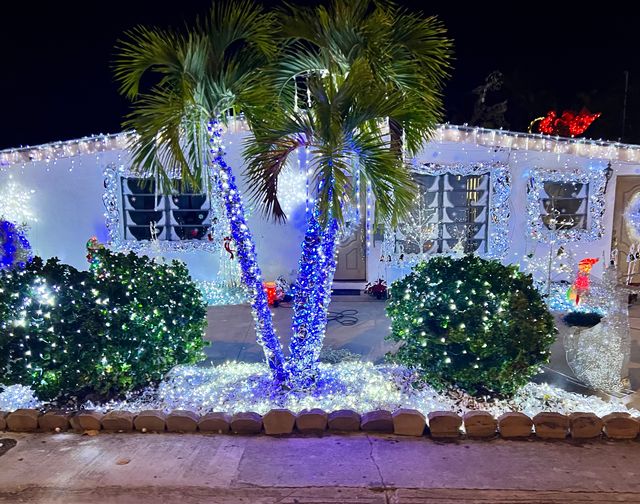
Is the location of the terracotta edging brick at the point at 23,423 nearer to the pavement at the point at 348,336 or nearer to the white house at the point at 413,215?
the pavement at the point at 348,336

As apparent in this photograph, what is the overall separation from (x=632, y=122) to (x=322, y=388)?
16.5m

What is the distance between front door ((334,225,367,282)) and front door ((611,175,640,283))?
4.63 m

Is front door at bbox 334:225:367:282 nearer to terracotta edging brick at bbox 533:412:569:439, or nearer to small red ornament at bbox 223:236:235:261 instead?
small red ornament at bbox 223:236:235:261

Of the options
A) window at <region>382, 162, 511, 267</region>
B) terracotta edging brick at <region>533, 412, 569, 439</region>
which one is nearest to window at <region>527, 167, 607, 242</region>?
window at <region>382, 162, 511, 267</region>

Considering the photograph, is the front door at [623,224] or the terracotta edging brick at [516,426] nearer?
the terracotta edging brick at [516,426]

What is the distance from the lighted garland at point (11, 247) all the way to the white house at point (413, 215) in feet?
0.98

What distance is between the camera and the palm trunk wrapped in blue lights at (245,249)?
4441mm

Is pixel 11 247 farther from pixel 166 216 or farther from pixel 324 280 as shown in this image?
pixel 324 280

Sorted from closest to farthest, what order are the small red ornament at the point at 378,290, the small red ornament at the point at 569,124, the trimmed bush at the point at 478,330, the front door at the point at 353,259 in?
the trimmed bush at the point at 478,330 < the small red ornament at the point at 378,290 < the front door at the point at 353,259 < the small red ornament at the point at 569,124

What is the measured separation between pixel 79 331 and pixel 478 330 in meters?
3.48

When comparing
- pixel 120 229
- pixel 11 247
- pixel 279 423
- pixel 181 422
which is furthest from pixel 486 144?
pixel 11 247

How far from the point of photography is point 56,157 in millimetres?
8664

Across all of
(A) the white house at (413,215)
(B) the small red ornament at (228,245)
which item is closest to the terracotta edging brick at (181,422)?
(B) the small red ornament at (228,245)

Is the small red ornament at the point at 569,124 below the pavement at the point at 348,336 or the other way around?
the other way around
